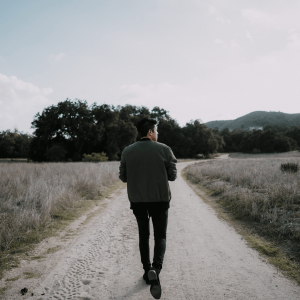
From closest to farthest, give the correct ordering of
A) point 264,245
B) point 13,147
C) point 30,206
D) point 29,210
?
point 264,245, point 29,210, point 30,206, point 13,147

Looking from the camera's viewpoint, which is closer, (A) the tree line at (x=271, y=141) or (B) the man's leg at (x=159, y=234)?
(B) the man's leg at (x=159, y=234)

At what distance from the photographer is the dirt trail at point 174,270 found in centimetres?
262

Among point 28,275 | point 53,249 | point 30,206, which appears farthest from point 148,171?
point 30,206

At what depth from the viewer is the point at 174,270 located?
3180 millimetres

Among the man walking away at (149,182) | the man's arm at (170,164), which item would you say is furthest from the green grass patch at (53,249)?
the man's arm at (170,164)

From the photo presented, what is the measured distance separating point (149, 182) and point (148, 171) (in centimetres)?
14

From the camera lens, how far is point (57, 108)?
136 ft

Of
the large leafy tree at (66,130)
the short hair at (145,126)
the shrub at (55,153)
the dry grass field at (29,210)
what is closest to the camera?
the short hair at (145,126)

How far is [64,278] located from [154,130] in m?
2.47

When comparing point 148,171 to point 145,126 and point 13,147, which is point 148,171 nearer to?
point 145,126

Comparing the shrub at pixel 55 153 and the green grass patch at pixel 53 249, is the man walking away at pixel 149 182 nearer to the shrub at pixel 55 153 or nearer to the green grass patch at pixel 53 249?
the green grass patch at pixel 53 249

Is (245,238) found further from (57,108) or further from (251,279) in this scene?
(57,108)

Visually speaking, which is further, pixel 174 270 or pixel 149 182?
pixel 174 270

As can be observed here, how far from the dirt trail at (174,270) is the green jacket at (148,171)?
117 centimetres
